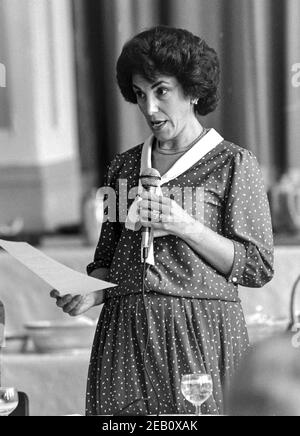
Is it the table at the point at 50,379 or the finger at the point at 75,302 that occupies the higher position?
the finger at the point at 75,302

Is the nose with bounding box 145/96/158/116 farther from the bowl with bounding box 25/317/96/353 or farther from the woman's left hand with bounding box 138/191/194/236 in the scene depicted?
the bowl with bounding box 25/317/96/353

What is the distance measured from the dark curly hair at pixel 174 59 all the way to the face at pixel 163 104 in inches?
0.4

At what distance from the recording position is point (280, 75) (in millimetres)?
4254

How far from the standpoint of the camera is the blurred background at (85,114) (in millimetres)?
3238

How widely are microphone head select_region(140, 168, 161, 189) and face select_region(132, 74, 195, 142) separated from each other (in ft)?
0.32

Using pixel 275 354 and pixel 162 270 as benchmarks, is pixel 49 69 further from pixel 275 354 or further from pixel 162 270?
pixel 275 354

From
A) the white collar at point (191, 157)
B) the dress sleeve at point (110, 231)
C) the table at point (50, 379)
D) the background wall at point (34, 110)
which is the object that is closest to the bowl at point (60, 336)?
the table at point (50, 379)

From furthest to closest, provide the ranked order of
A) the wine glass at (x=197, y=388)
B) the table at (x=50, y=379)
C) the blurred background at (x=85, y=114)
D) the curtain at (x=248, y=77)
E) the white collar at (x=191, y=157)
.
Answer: the curtain at (x=248, y=77)
the blurred background at (x=85, y=114)
the table at (x=50, y=379)
the white collar at (x=191, y=157)
the wine glass at (x=197, y=388)

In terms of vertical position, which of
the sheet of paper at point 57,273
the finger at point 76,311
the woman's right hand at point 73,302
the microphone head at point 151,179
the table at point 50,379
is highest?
the microphone head at point 151,179

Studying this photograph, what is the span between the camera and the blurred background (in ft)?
10.6

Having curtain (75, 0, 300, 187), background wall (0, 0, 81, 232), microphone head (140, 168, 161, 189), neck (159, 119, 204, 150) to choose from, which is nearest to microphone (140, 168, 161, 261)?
microphone head (140, 168, 161, 189)

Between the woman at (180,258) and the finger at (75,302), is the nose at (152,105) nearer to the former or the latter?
the woman at (180,258)

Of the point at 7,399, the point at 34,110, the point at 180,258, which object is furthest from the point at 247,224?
the point at 34,110

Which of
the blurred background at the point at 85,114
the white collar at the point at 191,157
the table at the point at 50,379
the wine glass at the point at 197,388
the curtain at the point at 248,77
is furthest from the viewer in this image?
the curtain at the point at 248,77
